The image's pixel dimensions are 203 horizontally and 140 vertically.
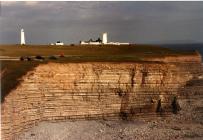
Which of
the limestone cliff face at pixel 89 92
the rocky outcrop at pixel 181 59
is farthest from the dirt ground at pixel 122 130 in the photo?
the rocky outcrop at pixel 181 59

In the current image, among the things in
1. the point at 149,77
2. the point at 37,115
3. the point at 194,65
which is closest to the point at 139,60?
the point at 149,77

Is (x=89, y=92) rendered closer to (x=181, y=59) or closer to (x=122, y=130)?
(x=122, y=130)

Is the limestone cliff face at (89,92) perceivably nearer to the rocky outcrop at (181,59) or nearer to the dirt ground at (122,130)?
the dirt ground at (122,130)

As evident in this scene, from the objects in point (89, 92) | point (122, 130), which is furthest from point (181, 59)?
point (122, 130)

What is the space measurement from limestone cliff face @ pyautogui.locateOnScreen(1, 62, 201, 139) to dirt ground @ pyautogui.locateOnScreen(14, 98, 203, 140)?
1357 mm

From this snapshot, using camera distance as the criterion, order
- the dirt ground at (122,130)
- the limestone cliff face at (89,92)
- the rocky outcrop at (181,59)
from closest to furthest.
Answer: the dirt ground at (122,130) → the limestone cliff face at (89,92) → the rocky outcrop at (181,59)

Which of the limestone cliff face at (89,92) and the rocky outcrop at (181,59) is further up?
the rocky outcrop at (181,59)

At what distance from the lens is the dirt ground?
4878 cm

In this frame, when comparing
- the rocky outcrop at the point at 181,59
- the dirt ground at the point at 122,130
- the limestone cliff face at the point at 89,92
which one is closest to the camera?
the dirt ground at the point at 122,130

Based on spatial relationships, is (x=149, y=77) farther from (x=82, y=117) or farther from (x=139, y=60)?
(x=82, y=117)

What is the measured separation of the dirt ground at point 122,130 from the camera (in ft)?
160

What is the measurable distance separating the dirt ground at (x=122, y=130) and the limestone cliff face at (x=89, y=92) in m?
1.36

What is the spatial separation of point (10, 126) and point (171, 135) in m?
14.7

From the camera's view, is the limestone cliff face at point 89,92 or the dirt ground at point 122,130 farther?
the limestone cliff face at point 89,92
